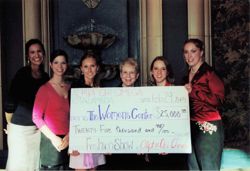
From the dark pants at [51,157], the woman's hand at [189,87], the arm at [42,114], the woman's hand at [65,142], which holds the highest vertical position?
the woman's hand at [189,87]

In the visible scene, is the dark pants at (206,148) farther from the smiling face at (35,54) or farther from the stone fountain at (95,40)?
the stone fountain at (95,40)

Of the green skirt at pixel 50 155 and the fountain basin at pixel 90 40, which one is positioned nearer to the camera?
the green skirt at pixel 50 155

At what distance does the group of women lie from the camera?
167 inches

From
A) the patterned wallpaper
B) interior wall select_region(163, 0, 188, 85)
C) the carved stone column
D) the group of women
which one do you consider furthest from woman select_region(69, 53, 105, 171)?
the patterned wallpaper

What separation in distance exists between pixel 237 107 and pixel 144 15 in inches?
67.9

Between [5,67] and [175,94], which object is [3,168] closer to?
[5,67]

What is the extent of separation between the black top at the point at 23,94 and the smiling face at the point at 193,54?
4.56 feet

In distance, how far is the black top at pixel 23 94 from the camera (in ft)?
14.6

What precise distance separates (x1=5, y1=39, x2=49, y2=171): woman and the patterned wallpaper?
2612mm

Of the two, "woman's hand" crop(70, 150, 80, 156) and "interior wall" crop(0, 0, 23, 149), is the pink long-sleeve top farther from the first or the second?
"interior wall" crop(0, 0, 23, 149)

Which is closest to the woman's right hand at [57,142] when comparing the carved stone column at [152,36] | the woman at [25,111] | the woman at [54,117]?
the woman at [54,117]

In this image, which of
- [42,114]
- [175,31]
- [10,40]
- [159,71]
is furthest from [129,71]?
[10,40]

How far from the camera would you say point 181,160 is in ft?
15.6

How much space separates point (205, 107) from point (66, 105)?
50.0 inches
